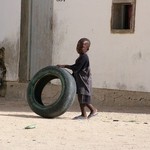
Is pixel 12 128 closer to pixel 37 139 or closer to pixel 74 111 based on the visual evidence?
pixel 37 139

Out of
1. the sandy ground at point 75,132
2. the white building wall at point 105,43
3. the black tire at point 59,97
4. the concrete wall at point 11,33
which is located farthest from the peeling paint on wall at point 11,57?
Result: the black tire at point 59,97

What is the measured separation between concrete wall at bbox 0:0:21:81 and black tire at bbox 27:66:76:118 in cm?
386

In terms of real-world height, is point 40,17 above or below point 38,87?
above

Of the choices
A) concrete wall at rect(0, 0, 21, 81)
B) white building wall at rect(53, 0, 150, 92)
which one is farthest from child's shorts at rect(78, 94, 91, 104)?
concrete wall at rect(0, 0, 21, 81)

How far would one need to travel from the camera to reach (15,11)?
14.0 metres

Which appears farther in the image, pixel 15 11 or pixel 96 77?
pixel 15 11

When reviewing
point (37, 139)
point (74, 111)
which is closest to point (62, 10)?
point (74, 111)

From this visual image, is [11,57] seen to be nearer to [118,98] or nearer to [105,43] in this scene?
[105,43]

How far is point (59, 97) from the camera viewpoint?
9.61 meters

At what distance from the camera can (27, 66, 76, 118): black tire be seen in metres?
9.51

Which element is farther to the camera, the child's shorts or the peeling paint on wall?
the peeling paint on wall

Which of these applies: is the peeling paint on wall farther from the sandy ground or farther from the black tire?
the black tire

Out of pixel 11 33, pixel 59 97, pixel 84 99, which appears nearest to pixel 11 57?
pixel 11 33

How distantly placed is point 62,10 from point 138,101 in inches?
112
